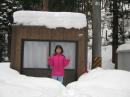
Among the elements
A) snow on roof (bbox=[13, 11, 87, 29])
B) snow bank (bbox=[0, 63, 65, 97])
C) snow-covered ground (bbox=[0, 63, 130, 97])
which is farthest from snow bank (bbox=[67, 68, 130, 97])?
snow on roof (bbox=[13, 11, 87, 29])

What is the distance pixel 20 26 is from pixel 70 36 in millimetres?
1931

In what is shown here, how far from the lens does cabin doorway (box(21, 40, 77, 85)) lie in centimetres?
1487

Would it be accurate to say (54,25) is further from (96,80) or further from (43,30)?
(96,80)

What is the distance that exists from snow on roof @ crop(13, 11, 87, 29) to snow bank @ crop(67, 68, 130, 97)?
9.43 feet

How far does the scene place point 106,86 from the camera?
36.0 ft

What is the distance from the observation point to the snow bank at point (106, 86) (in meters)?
10.2

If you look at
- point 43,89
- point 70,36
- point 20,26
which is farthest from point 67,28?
point 43,89

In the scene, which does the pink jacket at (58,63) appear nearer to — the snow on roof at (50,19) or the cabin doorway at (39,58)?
the cabin doorway at (39,58)

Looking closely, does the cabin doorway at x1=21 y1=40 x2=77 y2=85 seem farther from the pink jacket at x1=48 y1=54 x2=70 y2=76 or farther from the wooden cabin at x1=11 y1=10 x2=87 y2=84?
the pink jacket at x1=48 y1=54 x2=70 y2=76

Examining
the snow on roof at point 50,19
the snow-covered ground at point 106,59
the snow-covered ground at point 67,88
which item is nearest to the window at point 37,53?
the snow on roof at point 50,19

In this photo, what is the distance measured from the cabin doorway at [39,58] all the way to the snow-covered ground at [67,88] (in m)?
2.54

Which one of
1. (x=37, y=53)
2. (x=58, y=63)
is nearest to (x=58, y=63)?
(x=58, y=63)

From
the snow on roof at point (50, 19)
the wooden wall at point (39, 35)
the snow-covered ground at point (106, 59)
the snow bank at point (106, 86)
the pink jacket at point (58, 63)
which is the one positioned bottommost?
the snow-covered ground at point (106, 59)

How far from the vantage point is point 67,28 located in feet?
48.4
